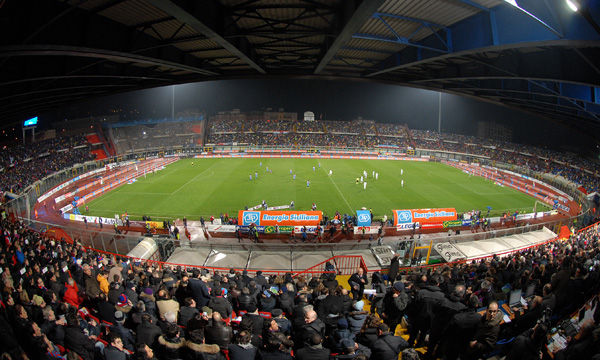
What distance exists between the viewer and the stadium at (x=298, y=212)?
542cm

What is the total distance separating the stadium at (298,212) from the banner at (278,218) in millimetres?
113

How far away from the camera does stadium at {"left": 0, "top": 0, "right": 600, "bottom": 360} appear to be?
5418 millimetres

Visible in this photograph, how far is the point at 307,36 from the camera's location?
439 inches

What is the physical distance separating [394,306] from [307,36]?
9.75 meters

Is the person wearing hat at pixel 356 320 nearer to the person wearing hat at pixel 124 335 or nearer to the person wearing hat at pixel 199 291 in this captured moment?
the person wearing hat at pixel 199 291

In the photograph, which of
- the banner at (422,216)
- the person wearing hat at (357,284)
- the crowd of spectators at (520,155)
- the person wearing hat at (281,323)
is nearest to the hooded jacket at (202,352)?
the person wearing hat at (281,323)

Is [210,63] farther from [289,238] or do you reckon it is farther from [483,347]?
[483,347]

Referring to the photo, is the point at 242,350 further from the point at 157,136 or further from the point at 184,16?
the point at 157,136

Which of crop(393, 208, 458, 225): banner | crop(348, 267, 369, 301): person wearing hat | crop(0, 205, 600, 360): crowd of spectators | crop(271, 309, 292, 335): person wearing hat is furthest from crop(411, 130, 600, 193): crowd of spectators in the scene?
crop(271, 309, 292, 335): person wearing hat

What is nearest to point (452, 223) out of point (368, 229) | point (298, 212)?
point (368, 229)

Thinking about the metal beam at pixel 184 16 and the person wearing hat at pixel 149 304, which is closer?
the metal beam at pixel 184 16

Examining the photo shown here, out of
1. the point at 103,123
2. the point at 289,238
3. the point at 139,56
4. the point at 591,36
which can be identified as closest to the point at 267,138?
the point at 103,123

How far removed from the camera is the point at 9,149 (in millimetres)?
41125

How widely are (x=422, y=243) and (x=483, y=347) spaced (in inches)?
622
